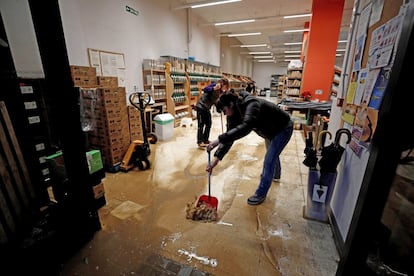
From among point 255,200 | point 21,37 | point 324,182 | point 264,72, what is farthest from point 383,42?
point 264,72

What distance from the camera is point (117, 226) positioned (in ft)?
6.25

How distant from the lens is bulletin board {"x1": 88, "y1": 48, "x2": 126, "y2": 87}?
157 inches

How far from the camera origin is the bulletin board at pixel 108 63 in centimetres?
398

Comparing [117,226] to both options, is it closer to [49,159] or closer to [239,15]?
[49,159]

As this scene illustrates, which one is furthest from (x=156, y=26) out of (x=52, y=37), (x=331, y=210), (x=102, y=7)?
(x=331, y=210)

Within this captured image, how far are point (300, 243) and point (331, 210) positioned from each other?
51 cm

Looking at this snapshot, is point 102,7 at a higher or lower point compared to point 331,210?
higher

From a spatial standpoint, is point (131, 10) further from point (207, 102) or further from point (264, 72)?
point (264, 72)

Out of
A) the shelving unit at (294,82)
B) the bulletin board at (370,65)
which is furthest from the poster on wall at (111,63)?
the shelving unit at (294,82)

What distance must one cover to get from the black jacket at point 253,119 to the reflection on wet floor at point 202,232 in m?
0.77

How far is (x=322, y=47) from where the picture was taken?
5371mm

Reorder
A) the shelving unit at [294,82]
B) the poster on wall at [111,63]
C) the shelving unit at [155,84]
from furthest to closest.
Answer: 1. the shelving unit at [294,82]
2. the shelving unit at [155,84]
3. the poster on wall at [111,63]

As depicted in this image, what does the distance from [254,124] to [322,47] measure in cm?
512

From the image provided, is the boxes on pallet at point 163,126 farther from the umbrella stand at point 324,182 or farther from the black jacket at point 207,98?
the umbrella stand at point 324,182
